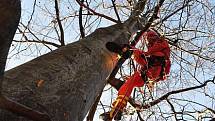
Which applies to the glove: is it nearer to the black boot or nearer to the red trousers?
the red trousers

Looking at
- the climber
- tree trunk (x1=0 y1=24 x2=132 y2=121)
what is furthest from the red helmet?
tree trunk (x1=0 y1=24 x2=132 y2=121)

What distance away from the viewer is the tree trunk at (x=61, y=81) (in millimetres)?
1572

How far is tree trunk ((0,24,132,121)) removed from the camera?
5.16 ft

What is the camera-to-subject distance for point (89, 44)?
2529 millimetres

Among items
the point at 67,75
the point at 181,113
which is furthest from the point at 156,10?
the point at 67,75

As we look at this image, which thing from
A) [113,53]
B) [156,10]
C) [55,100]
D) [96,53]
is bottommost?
[55,100]

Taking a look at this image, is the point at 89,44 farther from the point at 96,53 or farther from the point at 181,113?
the point at 181,113

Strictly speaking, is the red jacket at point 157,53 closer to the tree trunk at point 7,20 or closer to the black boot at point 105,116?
the black boot at point 105,116

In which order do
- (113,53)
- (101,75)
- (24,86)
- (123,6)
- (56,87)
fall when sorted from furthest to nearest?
(123,6), (113,53), (101,75), (56,87), (24,86)

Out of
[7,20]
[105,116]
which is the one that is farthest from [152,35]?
[7,20]

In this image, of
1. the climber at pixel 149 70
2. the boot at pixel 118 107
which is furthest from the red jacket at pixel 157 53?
the boot at pixel 118 107

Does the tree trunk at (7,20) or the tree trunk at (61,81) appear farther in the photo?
the tree trunk at (61,81)

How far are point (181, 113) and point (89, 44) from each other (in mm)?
2604

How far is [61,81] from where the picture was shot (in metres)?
1.85
